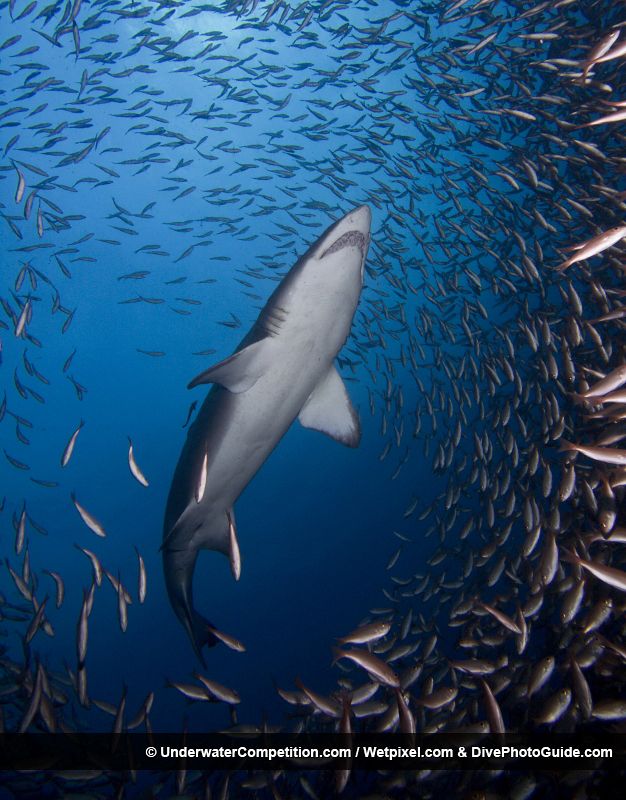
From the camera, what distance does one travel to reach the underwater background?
7793 mm

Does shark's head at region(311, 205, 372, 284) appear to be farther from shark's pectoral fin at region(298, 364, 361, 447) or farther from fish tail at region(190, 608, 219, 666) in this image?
fish tail at region(190, 608, 219, 666)

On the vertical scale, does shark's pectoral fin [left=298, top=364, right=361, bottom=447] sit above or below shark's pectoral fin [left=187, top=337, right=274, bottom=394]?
below

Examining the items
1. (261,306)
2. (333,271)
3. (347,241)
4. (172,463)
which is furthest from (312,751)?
(172,463)

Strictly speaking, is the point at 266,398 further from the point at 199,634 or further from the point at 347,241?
the point at 199,634

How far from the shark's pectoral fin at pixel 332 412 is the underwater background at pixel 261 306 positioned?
2326mm

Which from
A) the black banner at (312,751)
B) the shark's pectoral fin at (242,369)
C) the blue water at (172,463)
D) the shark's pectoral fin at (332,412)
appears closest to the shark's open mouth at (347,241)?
the shark's pectoral fin at (242,369)

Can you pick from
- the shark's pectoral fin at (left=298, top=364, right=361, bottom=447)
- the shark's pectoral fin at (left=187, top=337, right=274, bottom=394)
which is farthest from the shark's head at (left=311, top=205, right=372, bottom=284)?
the shark's pectoral fin at (left=298, top=364, right=361, bottom=447)

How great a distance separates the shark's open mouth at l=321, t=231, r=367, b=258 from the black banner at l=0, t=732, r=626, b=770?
4.09m

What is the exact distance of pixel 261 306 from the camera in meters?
34.2

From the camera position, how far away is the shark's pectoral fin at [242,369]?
4.05 meters

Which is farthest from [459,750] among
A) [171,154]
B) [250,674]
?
[250,674]

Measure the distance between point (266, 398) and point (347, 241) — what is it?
181 cm

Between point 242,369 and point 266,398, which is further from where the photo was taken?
point 266,398

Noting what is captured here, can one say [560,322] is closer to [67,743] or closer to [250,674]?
[67,743]
